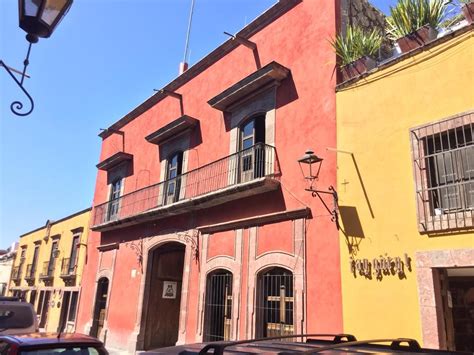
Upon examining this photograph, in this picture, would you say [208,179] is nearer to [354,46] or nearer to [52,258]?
[354,46]

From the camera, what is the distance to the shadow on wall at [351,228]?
7.91 meters

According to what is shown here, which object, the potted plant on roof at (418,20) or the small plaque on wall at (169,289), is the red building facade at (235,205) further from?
the potted plant on roof at (418,20)

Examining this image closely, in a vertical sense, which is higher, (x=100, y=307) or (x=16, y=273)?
(x=16, y=273)

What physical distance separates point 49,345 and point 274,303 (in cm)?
557

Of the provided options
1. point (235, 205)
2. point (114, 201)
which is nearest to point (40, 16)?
point (235, 205)

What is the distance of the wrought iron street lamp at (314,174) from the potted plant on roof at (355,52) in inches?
79.1

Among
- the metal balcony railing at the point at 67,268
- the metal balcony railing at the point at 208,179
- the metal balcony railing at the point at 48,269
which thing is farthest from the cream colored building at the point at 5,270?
the metal balcony railing at the point at 208,179

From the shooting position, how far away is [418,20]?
26.7 ft

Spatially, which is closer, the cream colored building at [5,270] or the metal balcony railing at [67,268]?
the metal balcony railing at [67,268]

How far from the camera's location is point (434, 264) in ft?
21.8

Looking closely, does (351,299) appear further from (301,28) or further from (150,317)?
(150,317)

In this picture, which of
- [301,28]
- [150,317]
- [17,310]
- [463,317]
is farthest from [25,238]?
[463,317]

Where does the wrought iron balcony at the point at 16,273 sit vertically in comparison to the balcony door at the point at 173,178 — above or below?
below

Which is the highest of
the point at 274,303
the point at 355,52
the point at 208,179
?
the point at 355,52
